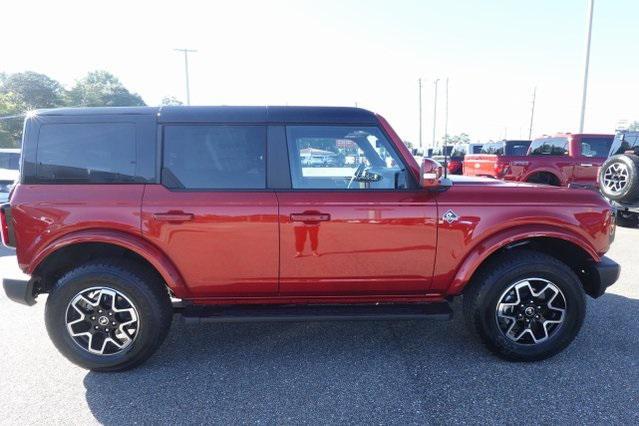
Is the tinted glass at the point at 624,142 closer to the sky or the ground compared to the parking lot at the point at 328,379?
closer to the sky

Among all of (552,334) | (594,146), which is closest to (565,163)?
(594,146)

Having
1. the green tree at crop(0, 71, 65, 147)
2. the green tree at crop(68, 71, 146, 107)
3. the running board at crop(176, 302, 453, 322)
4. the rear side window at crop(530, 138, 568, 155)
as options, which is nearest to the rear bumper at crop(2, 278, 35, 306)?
the running board at crop(176, 302, 453, 322)

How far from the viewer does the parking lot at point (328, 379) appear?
8.37ft

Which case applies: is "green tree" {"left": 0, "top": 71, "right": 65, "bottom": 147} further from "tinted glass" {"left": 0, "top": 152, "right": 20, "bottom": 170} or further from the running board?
the running board

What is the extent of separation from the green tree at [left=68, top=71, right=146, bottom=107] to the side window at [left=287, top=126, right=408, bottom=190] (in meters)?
70.5

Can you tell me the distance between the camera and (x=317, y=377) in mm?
2953

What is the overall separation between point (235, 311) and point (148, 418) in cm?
87

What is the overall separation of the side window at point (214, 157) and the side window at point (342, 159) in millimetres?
262

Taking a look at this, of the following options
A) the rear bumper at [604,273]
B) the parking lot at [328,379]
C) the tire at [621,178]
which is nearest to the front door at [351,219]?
the parking lot at [328,379]

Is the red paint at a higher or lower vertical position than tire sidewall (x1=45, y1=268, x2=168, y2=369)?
higher

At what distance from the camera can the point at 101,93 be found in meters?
76.1

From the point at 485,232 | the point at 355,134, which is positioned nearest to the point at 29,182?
the point at 355,134

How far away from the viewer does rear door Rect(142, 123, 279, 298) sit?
2.91 metres

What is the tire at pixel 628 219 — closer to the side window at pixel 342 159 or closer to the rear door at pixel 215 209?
the side window at pixel 342 159
